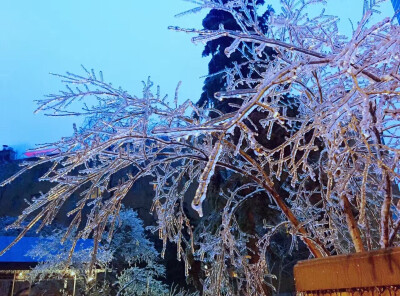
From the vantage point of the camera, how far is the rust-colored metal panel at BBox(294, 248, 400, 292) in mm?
1778

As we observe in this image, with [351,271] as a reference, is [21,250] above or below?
above

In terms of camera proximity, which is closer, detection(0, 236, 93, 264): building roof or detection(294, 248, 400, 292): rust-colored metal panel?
detection(294, 248, 400, 292): rust-colored metal panel

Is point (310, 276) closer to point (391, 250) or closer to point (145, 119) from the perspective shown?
point (391, 250)

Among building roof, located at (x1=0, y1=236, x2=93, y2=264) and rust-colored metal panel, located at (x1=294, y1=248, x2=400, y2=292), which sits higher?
building roof, located at (x1=0, y1=236, x2=93, y2=264)

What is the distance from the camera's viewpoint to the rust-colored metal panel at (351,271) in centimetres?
178

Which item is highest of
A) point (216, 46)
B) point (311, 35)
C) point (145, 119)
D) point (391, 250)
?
point (216, 46)

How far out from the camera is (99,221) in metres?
2.98

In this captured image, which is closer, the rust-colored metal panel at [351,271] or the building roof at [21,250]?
the rust-colored metal panel at [351,271]

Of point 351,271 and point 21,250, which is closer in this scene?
point 351,271

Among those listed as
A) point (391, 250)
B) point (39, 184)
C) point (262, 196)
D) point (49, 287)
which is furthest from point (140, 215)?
point (391, 250)

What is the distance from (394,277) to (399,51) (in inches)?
48.0

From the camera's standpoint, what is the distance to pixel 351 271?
76.7 inches

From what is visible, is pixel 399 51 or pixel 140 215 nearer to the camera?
pixel 399 51

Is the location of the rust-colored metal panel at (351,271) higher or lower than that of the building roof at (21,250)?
lower
